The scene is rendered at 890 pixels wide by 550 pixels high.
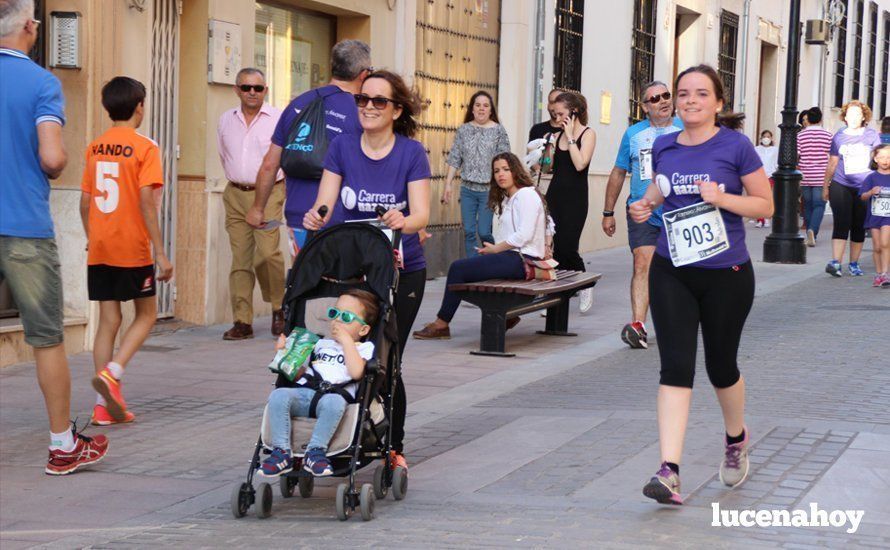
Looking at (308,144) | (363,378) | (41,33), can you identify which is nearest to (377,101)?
(363,378)

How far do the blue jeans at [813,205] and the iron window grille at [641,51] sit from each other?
9.40ft

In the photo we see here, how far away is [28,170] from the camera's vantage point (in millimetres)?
6641

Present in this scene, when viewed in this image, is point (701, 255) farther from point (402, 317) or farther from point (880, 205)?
point (880, 205)

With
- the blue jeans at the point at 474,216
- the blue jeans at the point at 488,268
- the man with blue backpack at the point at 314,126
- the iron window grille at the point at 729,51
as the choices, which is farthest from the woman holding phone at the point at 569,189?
the iron window grille at the point at 729,51

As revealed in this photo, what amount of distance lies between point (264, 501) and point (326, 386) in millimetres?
522

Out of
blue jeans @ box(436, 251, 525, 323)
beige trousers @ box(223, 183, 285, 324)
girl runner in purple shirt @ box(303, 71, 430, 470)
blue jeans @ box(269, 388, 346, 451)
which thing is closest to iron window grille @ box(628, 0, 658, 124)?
blue jeans @ box(436, 251, 525, 323)

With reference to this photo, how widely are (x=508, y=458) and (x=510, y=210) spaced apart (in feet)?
14.1

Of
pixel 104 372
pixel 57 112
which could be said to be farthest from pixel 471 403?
pixel 57 112

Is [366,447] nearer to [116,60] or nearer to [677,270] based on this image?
[677,270]

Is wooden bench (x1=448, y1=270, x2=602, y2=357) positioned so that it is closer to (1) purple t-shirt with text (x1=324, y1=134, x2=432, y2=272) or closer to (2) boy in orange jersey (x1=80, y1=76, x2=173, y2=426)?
(2) boy in orange jersey (x1=80, y1=76, x2=173, y2=426)

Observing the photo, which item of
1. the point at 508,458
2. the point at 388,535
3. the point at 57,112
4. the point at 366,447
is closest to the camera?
the point at 388,535

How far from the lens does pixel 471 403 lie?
8.91 metres

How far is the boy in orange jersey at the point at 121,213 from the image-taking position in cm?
817

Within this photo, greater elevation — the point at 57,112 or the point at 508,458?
the point at 57,112
